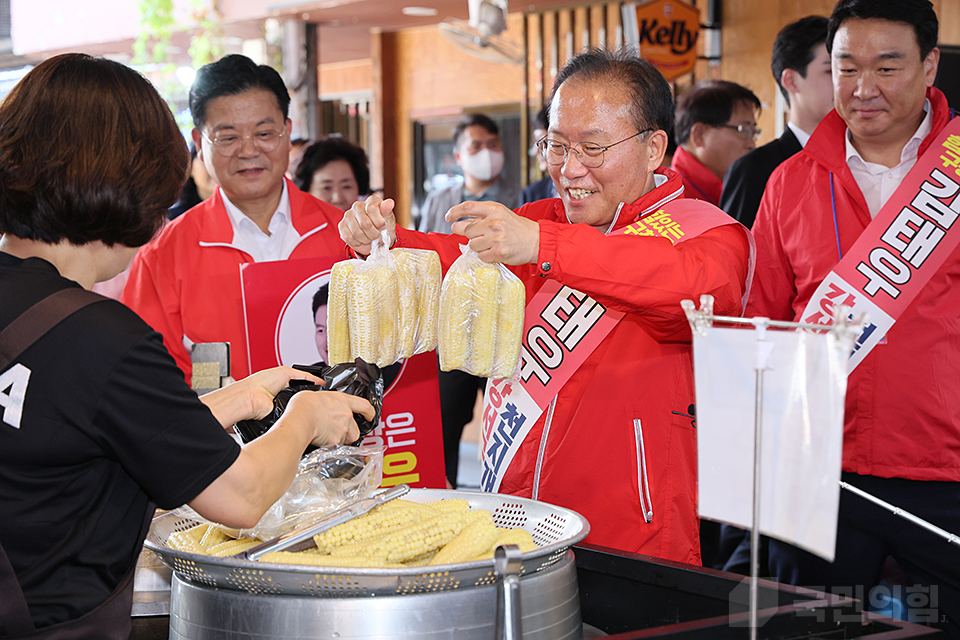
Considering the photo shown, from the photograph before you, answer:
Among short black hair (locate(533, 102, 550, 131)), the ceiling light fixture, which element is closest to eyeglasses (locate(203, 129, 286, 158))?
short black hair (locate(533, 102, 550, 131))

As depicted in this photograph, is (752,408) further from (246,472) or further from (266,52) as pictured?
(266,52)

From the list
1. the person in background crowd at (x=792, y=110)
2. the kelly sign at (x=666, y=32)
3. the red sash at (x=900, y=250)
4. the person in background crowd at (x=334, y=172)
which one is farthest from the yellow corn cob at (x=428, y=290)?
the kelly sign at (x=666, y=32)

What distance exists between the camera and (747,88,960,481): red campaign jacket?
213cm

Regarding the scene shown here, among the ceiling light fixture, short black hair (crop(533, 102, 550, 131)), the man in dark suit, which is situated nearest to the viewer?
short black hair (crop(533, 102, 550, 131))

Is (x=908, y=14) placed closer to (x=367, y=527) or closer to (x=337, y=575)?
(x=367, y=527)

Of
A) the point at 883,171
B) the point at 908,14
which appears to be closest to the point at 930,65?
the point at 908,14

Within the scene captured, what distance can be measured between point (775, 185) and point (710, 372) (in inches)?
61.6

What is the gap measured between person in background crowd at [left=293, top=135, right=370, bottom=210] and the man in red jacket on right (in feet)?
7.11

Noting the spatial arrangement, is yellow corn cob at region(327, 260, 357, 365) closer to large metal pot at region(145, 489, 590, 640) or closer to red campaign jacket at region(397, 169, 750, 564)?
red campaign jacket at region(397, 169, 750, 564)

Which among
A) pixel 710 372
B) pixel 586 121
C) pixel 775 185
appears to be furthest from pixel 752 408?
pixel 775 185

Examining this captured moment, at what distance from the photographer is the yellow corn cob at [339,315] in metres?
1.67

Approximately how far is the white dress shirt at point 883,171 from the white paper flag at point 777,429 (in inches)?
58.4

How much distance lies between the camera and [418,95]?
8578 millimetres

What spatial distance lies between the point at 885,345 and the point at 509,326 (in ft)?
3.53
